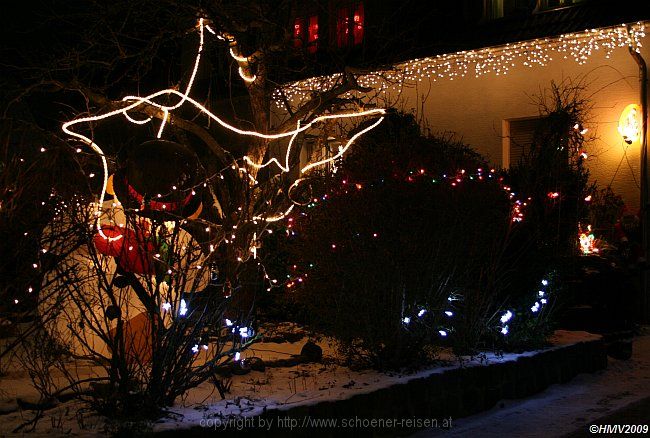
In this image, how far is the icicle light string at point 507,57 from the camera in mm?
13125

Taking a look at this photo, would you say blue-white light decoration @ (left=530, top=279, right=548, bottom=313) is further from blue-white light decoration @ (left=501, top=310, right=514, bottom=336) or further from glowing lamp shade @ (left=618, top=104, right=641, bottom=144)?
glowing lamp shade @ (left=618, top=104, right=641, bottom=144)

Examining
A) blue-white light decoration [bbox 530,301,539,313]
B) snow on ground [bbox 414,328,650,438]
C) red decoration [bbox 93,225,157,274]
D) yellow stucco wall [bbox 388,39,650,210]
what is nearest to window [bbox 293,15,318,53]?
yellow stucco wall [bbox 388,39,650,210]

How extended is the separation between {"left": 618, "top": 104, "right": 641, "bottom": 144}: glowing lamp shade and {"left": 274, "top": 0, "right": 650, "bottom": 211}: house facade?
0.02 metres

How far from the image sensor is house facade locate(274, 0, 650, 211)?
13.2 m

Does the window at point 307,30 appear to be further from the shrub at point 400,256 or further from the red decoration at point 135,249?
the red decoration at point 135,249

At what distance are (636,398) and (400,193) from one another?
3.21 metres

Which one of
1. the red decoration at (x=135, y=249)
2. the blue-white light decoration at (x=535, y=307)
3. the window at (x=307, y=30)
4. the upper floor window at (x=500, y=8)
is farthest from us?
the upper floor window at (x=500, y=8)

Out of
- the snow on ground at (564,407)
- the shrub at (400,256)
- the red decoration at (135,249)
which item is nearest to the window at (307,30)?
the shrub at (400,256)

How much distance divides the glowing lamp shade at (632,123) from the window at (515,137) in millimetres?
2106

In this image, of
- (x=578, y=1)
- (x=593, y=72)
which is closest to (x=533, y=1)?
(x=578, y=1)

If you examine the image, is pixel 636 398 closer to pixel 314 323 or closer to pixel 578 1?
pixel 314 323

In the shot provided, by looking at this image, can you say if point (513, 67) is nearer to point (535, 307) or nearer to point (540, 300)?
point (540, 300)

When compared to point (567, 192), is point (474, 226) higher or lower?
lower

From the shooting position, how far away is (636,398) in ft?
26.2
